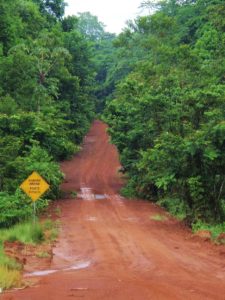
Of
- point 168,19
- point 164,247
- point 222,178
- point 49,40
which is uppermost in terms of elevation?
point 168,19

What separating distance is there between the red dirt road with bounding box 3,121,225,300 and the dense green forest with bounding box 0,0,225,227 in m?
1.92

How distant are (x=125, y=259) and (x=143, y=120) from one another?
562 inches

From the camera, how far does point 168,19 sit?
50.8 m

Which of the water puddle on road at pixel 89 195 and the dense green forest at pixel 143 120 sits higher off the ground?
the dense green forest at pixel 143 120

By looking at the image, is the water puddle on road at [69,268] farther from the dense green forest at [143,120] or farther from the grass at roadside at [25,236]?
the dense green forest at [143,120]

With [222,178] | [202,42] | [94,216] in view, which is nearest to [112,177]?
[202,42]

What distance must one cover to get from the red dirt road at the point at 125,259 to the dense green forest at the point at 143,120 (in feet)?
6.29

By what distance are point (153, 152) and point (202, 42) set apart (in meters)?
30.5

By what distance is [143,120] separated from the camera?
28.0 meters

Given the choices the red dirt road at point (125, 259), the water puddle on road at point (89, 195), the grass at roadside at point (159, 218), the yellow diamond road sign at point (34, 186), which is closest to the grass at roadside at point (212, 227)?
the red dirt road at point (125, 259)

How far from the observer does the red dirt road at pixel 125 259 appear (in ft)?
32.5

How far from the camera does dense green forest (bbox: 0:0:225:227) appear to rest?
20.8 m

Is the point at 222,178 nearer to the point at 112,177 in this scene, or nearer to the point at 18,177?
the point at 18,177

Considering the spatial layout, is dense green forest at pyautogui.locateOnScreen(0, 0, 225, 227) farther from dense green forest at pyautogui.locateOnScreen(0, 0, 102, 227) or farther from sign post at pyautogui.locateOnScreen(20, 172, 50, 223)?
sign post at pyautogui.locateOnScreen(20, 172, 50, 223)
